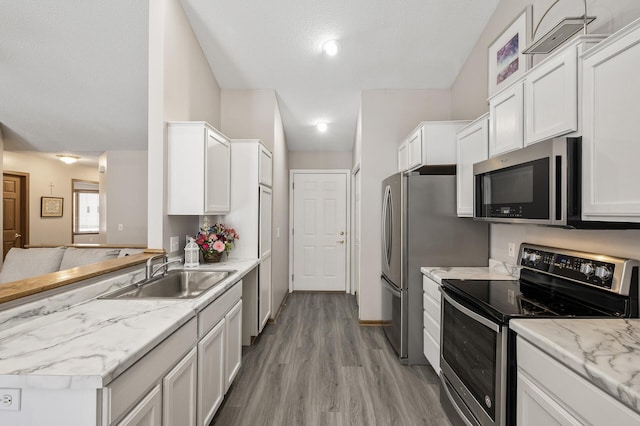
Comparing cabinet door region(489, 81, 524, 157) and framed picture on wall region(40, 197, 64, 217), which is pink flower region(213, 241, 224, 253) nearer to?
cabinet door region(489, 81, 524, 157)

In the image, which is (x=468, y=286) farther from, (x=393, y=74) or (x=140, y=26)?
(x=140, y=26)

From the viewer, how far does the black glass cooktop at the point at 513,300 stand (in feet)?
4.56

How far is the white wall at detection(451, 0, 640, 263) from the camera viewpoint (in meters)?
1.45

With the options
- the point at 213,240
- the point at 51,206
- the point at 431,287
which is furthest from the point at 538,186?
the point at 51,206

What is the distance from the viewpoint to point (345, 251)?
505cm

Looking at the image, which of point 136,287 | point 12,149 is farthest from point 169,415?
point 12,149

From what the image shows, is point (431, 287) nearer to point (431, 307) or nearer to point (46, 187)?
point (431, 307)

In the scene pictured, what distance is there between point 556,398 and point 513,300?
0.61 metres

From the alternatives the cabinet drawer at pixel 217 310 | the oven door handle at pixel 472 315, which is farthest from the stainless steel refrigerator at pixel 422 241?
the cabinet drawer at pixel 217 310

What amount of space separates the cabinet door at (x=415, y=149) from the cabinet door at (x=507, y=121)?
834mm

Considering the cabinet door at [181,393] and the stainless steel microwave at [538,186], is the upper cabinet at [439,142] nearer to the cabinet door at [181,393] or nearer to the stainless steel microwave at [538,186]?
the stainless steel microwave at [538,186]

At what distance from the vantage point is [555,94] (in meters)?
1.43

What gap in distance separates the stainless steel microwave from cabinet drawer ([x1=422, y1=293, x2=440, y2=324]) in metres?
0.76

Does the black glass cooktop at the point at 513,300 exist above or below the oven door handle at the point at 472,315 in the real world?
above
